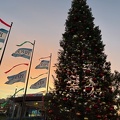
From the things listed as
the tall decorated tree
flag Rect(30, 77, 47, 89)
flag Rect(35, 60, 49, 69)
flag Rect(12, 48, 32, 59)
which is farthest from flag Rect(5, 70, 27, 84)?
flag Rect(35, 60, 49, 69)

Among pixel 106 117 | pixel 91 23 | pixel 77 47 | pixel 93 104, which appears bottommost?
pixel 106 117

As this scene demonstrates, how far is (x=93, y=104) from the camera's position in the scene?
33.7 feet

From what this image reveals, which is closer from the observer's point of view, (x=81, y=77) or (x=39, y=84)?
(x=81, y=77)

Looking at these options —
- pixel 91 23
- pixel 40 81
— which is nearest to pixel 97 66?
pixel 91 23

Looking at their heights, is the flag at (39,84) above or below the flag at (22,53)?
below

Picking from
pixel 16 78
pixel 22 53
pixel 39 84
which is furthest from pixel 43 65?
pixel 16 78

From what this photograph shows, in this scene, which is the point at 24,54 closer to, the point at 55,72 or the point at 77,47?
the point at 55,72

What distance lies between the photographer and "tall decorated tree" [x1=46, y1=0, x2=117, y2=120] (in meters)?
10.3

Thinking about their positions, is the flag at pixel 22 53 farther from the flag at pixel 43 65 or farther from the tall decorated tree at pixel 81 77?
the flag at pixel 43 65

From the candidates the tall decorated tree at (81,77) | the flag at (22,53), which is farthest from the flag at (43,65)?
the tall decorated tree at (81,77)

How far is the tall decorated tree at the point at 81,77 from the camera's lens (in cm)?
1032

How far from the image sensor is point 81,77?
11.6 metres

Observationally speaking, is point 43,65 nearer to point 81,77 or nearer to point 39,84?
point 39,84

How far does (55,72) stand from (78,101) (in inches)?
119
